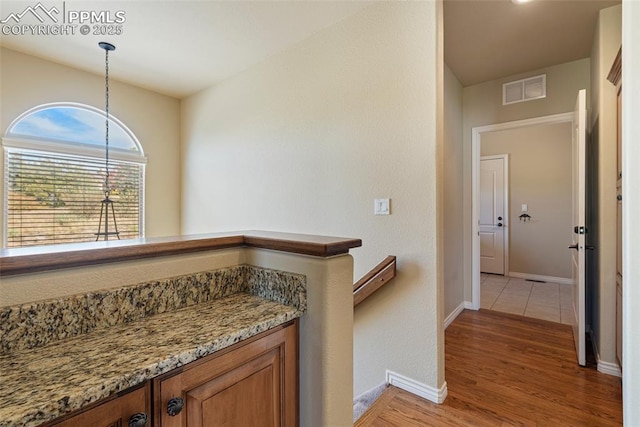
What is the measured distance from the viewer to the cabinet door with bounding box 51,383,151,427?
0.59 m

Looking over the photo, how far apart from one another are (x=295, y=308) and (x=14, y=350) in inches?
28.2

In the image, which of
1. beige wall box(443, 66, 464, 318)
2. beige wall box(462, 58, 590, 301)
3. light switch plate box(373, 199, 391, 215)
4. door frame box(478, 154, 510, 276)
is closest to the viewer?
light switch plate box(373, 199, 391, 215)

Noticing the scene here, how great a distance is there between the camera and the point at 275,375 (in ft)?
3.21

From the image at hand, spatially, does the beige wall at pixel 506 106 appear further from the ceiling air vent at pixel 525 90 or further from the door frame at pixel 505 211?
the door frame at pixel 505 211

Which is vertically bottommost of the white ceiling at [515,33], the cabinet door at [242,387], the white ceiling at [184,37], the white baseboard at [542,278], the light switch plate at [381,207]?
the white baseboard at [542,278]

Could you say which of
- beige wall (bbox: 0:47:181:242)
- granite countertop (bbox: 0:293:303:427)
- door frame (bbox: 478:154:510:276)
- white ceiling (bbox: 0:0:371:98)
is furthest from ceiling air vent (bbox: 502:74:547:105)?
beige wall (bbox: 0:47:181:242)

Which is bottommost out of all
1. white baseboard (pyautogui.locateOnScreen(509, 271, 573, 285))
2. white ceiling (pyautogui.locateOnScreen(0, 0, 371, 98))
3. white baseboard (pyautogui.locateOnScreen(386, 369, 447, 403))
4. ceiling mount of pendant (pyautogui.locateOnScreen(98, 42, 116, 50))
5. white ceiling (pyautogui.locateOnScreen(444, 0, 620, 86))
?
white baseboard (pyautogui.locateOnScreen(386, 369, 447, 403))

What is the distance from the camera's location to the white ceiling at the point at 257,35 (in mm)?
2305

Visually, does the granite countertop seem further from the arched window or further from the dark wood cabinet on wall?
the arched window

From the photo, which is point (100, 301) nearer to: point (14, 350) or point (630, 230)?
point (14, 350)

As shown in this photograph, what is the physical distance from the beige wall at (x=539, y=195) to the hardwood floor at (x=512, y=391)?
7.77 feet

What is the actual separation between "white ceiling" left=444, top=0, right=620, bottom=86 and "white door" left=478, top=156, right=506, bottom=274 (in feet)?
7.45

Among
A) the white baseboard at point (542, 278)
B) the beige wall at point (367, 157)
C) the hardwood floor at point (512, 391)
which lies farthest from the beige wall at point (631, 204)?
the white baseboard at point (542, 278)

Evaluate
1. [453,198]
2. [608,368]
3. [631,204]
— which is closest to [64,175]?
[453,198]
